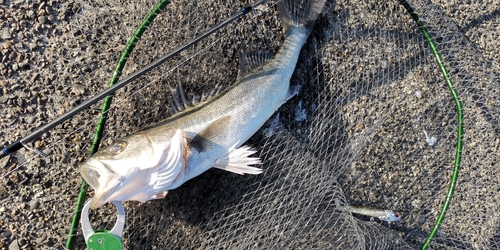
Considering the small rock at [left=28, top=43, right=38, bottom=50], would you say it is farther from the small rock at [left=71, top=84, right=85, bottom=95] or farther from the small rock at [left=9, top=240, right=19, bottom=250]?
the small rock at [left=9, top=240, right=19, bottom=250]

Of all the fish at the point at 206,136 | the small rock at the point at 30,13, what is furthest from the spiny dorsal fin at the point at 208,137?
the small rock at the point at 30,13

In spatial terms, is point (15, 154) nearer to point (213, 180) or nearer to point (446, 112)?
point (213, 180)

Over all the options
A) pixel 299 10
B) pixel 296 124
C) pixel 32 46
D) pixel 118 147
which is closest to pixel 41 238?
pixel 118 147

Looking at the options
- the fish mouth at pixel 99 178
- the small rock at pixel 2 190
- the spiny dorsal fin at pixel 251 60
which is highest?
the spiny dorsal fin at pixel 251 60

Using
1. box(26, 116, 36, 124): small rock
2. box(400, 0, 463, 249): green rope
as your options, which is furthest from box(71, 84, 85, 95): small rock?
box(400, 0, 463, 249): green rope

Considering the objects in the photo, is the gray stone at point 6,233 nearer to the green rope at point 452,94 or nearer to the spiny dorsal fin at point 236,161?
the spiny dorsal fin at point 236,161

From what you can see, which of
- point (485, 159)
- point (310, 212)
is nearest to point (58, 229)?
point (310, 212)
